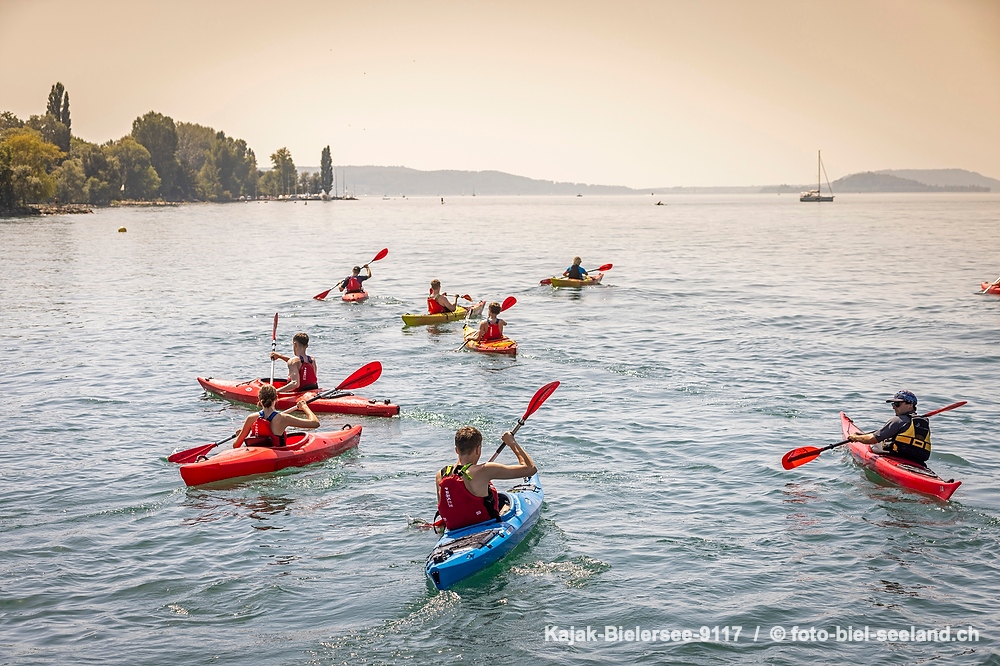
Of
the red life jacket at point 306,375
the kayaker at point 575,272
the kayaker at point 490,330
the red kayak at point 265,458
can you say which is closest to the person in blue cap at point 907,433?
the red kayak at point 265,458

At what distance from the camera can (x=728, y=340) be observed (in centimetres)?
2428

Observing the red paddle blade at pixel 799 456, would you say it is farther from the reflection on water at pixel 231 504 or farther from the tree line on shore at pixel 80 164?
the tree line on shore at pixel 80 164

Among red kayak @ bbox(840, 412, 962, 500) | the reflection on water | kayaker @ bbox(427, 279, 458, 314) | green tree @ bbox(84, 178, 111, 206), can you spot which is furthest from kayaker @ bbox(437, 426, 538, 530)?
green tree @ bbox(84, 178, 111, 206)

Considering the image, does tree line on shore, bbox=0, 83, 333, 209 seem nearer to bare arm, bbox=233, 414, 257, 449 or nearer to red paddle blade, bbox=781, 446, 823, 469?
bare arm, bbox=233, 414, 257, 449

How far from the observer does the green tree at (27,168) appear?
326 feet

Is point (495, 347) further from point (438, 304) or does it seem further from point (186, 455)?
point (186, 455)

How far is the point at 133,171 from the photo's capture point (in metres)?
160

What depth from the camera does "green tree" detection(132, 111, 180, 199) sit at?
178 m

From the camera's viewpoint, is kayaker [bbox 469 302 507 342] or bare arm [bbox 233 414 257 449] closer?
bare arm [bbox 233 414 257 449]

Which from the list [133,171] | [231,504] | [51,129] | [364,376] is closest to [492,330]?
[364,376]

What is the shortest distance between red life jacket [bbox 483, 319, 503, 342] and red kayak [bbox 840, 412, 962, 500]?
1021 cm

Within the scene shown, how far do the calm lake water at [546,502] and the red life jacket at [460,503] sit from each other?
65cm

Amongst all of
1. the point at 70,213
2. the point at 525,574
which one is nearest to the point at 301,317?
the point at 525,574

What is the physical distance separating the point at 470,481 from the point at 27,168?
108 metres
